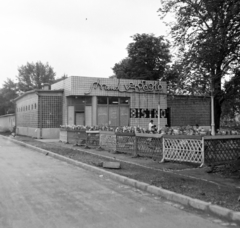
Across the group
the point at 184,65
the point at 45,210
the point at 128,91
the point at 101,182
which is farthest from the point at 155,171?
the point at 128,91

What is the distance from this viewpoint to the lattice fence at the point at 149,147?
39.7ft

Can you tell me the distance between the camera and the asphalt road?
203 inches

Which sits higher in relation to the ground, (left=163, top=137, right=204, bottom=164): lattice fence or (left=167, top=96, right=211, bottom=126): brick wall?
(left=167, top=96, right=211, bottom=126): brick wall

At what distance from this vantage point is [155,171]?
960 cm

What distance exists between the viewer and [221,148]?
10.6m

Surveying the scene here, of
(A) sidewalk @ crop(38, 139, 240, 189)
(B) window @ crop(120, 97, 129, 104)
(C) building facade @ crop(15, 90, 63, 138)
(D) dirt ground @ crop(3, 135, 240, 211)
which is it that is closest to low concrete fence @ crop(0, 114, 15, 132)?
(C) building facade @ crop(15, 90, 63, 138)

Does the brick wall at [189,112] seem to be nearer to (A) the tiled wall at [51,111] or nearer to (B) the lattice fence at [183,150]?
(A) the tiled wall at [51,111]

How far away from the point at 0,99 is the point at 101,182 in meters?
74.0

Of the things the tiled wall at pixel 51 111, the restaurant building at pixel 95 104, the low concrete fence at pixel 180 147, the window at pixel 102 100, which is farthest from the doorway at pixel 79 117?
the low concrete fence at pixel 180 147

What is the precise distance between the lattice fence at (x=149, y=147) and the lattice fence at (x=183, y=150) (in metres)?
0.40

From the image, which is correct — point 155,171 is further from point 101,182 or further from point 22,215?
point 22,215

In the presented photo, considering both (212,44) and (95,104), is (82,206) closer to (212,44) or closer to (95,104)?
(212,44)

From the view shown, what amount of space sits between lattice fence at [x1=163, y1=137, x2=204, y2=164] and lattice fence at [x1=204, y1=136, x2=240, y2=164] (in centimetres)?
23

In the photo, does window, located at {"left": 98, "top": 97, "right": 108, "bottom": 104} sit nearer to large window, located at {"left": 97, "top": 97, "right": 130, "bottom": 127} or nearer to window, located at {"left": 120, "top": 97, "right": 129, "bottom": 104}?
large window, located at {"left": 97, "top": 97, "right": 130, "bottom": 127}
